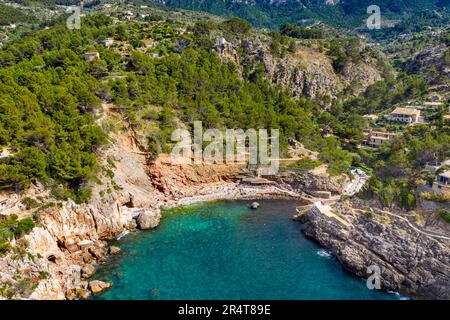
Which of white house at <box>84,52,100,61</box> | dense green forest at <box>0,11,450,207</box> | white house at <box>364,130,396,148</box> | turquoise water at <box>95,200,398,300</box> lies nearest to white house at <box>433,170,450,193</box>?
dense green forest at <box>0,11,450,207</box>

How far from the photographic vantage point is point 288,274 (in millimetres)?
28578

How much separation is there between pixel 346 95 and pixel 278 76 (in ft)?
56.2

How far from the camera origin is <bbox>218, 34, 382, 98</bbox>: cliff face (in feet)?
241

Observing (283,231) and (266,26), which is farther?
(266,26)

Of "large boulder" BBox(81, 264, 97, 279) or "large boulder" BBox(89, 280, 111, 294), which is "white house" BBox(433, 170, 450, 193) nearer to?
"large boulder" BBox(89, 280, 111, 294)

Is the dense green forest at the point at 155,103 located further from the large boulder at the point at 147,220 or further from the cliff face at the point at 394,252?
the large boulder at the point at 147,220

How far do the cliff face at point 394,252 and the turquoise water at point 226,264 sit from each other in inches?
55.1

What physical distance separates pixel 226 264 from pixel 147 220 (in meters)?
10.9

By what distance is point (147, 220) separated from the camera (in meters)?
36.2

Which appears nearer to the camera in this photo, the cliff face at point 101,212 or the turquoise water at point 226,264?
the cliff face at point 101,212

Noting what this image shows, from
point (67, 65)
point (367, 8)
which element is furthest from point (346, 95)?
point (367, 8)

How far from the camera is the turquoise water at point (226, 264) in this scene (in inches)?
1038

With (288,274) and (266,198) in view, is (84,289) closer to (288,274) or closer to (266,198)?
(288,274)

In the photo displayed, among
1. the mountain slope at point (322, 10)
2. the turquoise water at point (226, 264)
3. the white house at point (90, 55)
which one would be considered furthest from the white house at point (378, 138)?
the mountain slope at point (322, 10)
